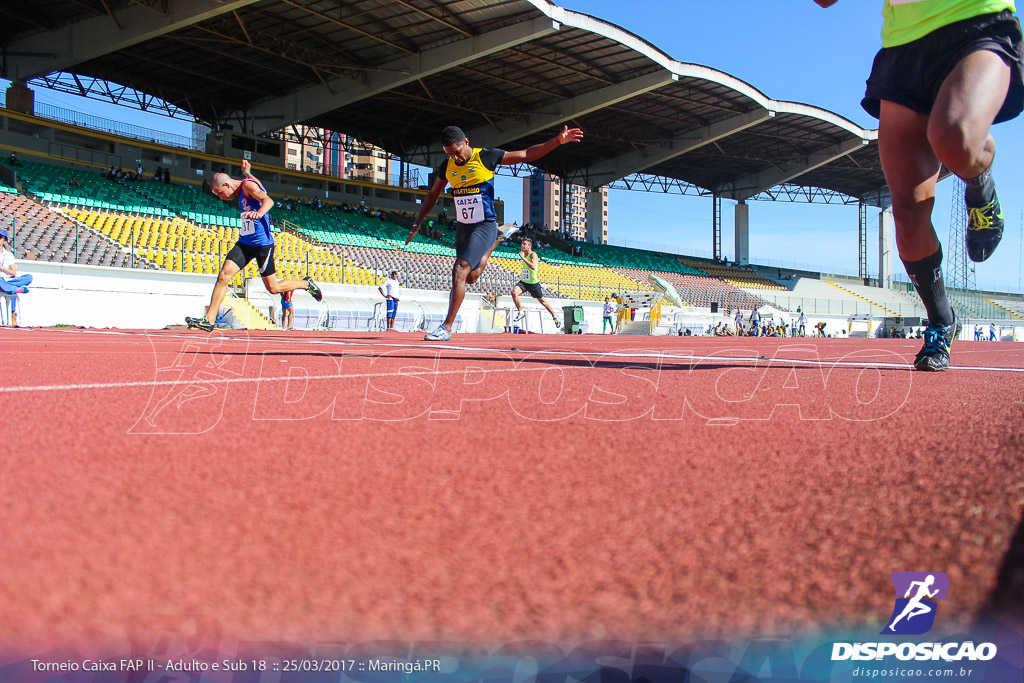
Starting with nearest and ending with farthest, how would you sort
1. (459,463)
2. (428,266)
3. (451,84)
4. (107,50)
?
(459,463)
(107,50)
(428,266)
(451,84)

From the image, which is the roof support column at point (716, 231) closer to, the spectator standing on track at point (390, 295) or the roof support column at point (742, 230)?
the roof support column at point (742, 230)

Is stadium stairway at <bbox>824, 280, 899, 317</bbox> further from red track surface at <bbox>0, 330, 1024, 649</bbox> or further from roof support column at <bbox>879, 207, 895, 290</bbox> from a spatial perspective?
red track surface at <bbox>0, 330, 1024, 649</bbox>

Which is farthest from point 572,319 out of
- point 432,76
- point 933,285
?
point 933,285

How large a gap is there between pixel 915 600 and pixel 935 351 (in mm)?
3427

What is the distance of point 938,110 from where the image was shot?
2.78 meters

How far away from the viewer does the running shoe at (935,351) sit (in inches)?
144

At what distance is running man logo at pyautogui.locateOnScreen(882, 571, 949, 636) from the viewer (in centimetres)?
71

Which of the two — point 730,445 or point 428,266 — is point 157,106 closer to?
point 428,266

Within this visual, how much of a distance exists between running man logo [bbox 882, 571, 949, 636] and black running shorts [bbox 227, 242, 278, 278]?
770 centimetres

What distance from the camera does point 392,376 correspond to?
3.15 metres

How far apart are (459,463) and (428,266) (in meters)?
28.7

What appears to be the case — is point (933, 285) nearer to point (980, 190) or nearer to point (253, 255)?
point (980, 190)

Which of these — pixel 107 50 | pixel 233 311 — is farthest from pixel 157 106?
pixel 233 311

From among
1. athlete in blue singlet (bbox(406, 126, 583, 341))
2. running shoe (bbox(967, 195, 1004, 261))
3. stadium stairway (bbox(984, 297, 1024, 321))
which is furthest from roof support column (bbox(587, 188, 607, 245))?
running shoe (bbox(967, 195, 1004, 261))
